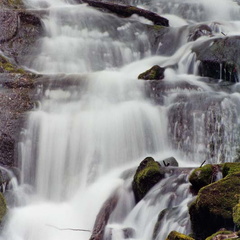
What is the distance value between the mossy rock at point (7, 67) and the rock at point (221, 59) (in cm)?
526

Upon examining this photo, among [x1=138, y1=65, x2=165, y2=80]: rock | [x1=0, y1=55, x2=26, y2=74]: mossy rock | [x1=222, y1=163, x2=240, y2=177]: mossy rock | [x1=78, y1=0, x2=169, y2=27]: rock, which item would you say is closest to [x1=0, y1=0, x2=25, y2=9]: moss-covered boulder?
[x1=78, y1=0, x2=169, y2=27]: rock

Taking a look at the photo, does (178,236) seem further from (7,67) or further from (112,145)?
(7,67)

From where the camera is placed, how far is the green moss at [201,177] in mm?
7216

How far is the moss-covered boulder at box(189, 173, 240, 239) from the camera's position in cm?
595

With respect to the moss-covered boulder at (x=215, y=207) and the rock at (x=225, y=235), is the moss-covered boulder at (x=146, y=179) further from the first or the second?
the rock at (x=225, y=235)

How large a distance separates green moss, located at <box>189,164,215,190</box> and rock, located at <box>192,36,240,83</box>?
5.88 meters

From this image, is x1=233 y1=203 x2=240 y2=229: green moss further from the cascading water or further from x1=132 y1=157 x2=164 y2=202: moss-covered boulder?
x1=132 y1=157 x2=164 y2=202: moss-covered boulder

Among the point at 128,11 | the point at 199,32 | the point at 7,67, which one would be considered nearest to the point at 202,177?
the point at 7,67

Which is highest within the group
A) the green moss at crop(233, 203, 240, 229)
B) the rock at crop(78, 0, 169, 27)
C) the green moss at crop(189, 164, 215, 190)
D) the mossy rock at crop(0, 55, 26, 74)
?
the rock at crop(78, 0, 169, 27)

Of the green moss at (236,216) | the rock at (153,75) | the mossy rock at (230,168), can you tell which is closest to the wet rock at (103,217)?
the mossy rock at (230,168)

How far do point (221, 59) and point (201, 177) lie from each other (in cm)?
646

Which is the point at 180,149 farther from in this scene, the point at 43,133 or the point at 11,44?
the point at 11,44

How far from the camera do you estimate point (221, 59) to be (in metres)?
12.9

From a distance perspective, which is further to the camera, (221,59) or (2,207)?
(221,59)
